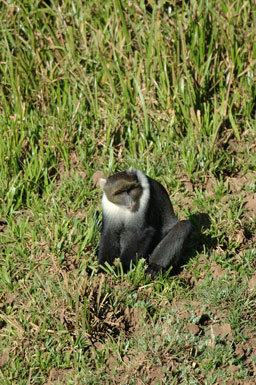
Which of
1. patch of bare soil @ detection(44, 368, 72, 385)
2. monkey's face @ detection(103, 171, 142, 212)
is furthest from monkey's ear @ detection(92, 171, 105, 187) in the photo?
patch of bare soil @ detection(44, 368, 72, 385)

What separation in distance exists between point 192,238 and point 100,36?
2577 millimetres

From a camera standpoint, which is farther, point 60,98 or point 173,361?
point 60,98

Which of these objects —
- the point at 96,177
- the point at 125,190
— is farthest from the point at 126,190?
the point at 96,177

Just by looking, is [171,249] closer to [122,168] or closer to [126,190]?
[126,190]

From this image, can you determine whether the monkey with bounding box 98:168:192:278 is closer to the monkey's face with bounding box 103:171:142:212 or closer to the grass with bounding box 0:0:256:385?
the monkey's face with bounding box 103:171:142:212

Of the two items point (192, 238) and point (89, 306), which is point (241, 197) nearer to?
point (192, 238)

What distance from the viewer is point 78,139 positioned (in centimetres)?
602

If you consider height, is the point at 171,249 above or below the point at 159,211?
below

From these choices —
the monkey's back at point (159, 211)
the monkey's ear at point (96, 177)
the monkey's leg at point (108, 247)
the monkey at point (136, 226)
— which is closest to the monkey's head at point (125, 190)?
the monkey at point (136, 226)

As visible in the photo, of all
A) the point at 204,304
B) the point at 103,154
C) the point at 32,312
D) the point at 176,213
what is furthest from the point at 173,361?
the point at 103,154

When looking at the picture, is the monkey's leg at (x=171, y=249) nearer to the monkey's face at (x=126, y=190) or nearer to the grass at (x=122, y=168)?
the grass at (x=122, y=168)

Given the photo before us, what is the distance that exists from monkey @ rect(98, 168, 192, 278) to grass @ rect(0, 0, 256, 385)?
17cm

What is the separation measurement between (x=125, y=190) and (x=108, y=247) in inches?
19.8

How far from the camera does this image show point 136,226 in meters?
4.79
